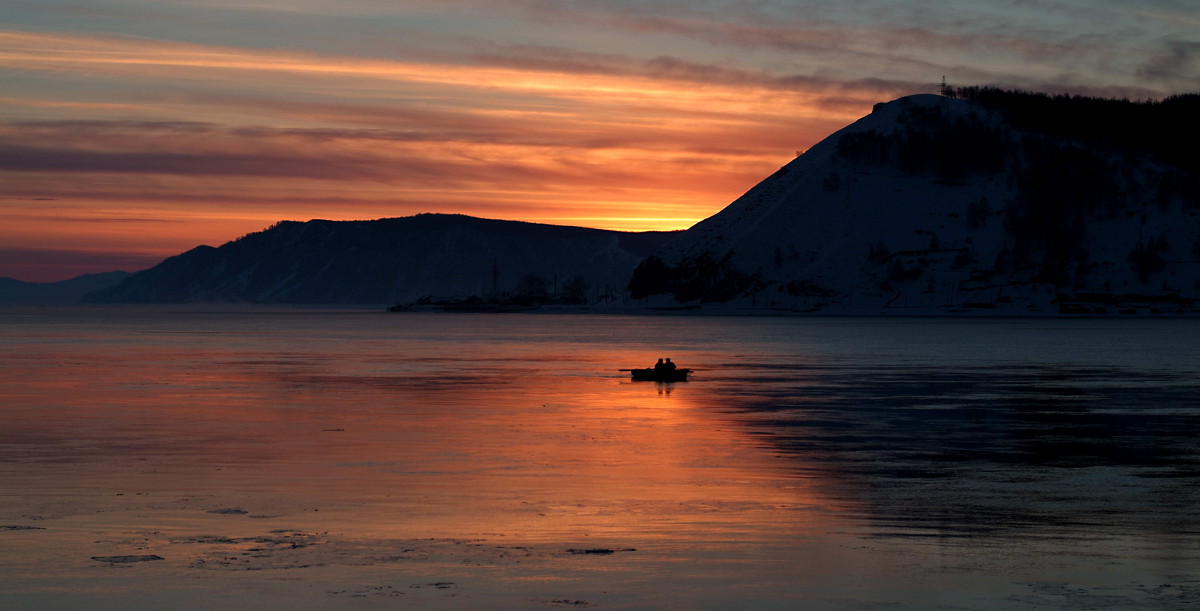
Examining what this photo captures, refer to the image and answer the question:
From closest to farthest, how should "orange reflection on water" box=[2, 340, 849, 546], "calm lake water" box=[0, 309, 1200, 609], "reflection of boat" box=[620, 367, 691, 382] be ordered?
"calm lake water" box=[0, 309, 1200, 609], "orange reflection on water" box=[2, 340, 849, 546], "reflection of boat" box=[620, 367, 691, 382]

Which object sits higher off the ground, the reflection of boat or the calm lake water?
the reflection of boat

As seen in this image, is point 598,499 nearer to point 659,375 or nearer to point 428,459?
point 428,459

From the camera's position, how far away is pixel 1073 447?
1105 inches

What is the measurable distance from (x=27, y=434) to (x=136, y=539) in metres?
15.3

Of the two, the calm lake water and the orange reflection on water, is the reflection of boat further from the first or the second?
the calm lake water

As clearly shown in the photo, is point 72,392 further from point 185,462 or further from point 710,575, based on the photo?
point 710,575

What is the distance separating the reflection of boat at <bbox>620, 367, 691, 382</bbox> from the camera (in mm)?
54519

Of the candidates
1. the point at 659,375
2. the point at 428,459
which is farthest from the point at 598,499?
the point at 659,375

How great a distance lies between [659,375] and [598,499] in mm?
34000

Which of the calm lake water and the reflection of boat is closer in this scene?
the calm lake water

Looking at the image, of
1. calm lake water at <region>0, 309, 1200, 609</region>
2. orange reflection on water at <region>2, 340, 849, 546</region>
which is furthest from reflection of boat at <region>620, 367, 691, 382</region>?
calm lake water at <region>0, 309, 1200, 609</region>

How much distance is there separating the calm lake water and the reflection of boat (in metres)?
8.70

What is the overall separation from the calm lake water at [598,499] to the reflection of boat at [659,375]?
8699 millimetres

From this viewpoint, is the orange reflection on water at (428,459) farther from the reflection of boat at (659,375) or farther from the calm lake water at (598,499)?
the reflection of boat at (659,375)
